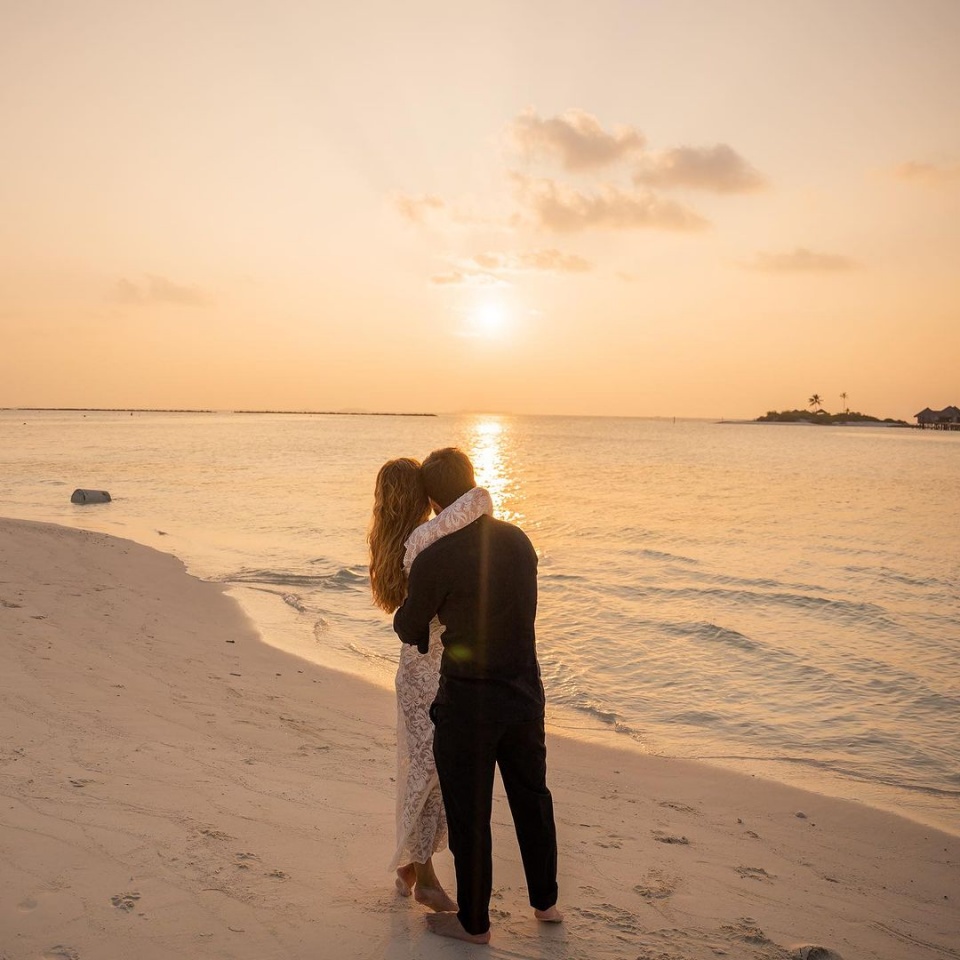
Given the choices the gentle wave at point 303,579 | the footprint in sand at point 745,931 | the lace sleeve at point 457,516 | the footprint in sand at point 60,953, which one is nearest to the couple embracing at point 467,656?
the lace sleeve at point 457,516

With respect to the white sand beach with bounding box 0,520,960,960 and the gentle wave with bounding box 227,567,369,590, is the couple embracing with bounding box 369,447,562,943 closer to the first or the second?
the white sand beach with bounding box 0,520,960,960

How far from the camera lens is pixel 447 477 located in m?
3.58

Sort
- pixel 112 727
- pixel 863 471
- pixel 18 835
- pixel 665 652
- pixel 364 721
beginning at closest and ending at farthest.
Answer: pixel 18 835 < pixel 112 727 < pixel 364 721 < pixel 665 652 < pixel 863 471

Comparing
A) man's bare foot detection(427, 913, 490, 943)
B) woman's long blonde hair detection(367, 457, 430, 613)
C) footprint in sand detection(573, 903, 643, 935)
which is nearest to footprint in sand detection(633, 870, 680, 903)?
footprint in sand detection(573, 903, 643, 935)

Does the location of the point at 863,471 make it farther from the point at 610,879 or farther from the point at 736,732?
the point at 610,879

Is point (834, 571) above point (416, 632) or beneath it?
beneath

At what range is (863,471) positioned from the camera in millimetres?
55969

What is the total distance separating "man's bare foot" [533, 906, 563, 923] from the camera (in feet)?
13.1

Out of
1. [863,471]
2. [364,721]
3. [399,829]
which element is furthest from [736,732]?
[863,471]

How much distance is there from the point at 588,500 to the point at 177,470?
24.2 meters

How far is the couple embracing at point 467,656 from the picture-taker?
3473 mm

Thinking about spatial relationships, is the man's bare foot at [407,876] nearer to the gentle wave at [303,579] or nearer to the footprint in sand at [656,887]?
A: the footprint in sand at [656,887]

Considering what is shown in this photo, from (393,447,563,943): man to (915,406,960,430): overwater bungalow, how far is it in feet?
556

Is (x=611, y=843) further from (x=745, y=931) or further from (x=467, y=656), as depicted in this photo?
(x=467, y=656)
